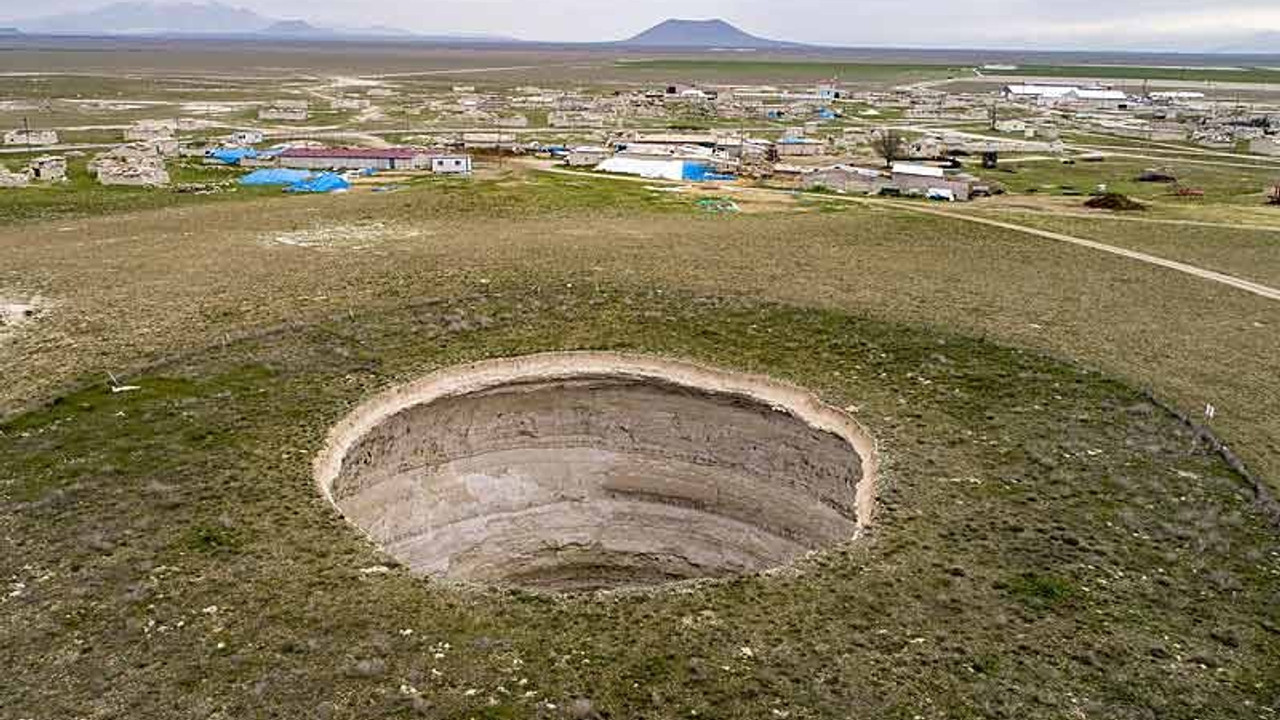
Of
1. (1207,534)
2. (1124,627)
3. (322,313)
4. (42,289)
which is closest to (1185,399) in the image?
(1207,534)

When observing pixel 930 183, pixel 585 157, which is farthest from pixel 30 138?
pixel 930 183

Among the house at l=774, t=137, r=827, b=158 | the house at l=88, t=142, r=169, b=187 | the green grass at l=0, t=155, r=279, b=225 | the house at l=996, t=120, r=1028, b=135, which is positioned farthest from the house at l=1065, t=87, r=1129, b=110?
the house at l=88, t=142, r=169, b=187

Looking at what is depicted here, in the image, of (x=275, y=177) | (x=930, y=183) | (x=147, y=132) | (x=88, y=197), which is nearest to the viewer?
(x=88, y=197)

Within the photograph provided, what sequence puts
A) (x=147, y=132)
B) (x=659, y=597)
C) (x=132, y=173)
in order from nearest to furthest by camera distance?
(x=659, y=597) → (x=132, y=173) → (x=147, y=132)

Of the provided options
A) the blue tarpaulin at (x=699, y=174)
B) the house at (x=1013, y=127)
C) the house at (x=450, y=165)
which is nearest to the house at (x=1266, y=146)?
the house at (x=1013, y=127)

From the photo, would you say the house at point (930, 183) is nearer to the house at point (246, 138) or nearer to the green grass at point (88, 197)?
the green grass at point (88, 197)

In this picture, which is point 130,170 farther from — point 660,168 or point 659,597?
point 659,597

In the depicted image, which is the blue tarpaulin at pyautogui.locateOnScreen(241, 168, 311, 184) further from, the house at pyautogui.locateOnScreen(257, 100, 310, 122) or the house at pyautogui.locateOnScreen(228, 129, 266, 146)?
the house at pyautogui.locateOnScreen(257, 100, 310, 122)
